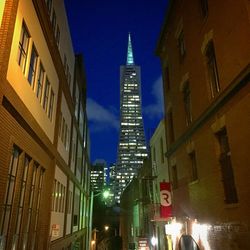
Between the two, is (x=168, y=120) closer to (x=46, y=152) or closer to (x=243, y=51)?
(x=46, y=152)

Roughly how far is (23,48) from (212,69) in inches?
314

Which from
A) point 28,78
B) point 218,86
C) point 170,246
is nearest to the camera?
point 28,78

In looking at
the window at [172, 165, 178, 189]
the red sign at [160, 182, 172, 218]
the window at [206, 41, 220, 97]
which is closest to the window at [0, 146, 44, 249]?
the red sign at [160, 182, 172, 218]

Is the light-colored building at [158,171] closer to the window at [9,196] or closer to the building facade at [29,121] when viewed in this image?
the building facade at [29,121]

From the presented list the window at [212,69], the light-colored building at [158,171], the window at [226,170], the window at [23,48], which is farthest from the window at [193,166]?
the window at [23,48]

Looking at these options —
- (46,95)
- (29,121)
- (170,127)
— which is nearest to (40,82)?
(46,95)

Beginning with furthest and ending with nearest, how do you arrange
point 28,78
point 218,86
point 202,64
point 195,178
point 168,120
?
1. point 168,120
2. point 195,178
3. point 202,64
4. point 218,86
5. point 28,78

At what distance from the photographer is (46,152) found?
1370cm

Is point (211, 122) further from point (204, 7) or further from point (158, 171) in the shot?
point (158, 171)

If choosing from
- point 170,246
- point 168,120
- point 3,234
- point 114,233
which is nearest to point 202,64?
point 168,120

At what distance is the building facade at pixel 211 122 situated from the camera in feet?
30.6

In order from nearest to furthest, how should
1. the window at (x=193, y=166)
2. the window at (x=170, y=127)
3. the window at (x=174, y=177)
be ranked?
the window at (x=193, y=166) → the window at (x=174, y=177) → the window at (x=170, y=127)

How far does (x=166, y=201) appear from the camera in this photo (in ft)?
56.3

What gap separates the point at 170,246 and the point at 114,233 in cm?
5737
